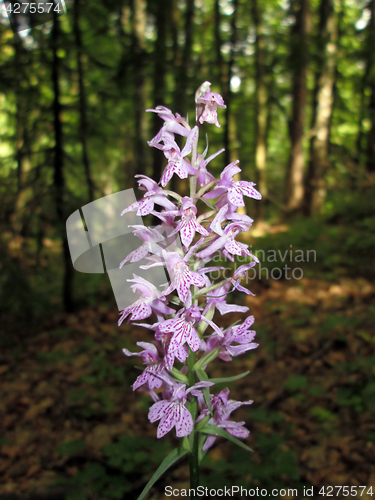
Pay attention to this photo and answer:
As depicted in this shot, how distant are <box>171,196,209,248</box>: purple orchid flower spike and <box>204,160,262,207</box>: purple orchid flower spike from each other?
111mm

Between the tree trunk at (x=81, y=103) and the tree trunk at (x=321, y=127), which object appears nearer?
the tree trunk at (x=81, y=103)

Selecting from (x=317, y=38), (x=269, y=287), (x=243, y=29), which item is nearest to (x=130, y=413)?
(x=269, y=287)

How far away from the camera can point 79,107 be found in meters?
6.30

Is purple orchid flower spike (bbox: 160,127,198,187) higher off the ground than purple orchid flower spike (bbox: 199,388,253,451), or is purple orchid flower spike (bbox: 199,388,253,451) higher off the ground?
purple orchid flower spike (bbox: 160,127,198,187)

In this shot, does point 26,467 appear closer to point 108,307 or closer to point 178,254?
point 178,254

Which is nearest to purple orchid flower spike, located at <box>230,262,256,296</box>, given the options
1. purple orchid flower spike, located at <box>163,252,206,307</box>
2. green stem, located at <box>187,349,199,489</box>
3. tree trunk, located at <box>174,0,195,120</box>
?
purple orchid flower spike, located at <box>163,252,206,307</box>

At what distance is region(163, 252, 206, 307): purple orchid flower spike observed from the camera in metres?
1.44

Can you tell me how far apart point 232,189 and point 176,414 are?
3.11 ft

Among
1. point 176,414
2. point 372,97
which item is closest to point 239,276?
point 176,414

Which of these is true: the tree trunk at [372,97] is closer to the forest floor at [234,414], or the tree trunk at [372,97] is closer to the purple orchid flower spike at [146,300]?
the forest floor at [234,414]

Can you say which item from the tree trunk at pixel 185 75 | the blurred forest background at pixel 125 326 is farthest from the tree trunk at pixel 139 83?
the tree trunk at pixel 185 75

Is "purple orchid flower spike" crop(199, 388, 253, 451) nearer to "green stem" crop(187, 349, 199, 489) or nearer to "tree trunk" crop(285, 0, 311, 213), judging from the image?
"green stem" crop(187, 349, 199, 489)

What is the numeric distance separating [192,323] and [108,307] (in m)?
6.60

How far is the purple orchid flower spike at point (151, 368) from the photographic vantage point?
1.60 meters
